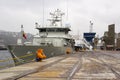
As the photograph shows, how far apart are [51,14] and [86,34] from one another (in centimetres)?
3511

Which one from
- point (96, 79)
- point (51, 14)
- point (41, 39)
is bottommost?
point (96, 79)

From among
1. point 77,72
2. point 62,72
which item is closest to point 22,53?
point 62,72

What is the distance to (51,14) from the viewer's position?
4778 cm

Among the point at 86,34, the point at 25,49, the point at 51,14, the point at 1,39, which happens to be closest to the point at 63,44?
the point at 51,14

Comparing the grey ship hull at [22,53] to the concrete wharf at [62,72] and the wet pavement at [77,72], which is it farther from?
the wet pavement at [77,72]

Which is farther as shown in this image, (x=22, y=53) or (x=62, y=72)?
(x=22, y=53)

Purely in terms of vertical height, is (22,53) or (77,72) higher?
(22,53)

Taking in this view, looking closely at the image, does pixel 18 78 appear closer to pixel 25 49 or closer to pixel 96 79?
pixel 96 79

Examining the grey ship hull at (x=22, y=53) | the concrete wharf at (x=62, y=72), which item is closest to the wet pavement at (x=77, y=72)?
the concrete wharf at (x=62, y=72)

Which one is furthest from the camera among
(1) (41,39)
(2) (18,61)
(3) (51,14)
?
(3) (51,14)

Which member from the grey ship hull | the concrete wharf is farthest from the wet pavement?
the grey ship hull

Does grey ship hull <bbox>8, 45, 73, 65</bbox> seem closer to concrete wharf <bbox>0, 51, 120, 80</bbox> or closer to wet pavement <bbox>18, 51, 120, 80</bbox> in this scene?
concrete wharf <bbox>0, 51, 120, 80</bbox>

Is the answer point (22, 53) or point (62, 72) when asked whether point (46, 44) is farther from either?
point (62, 72)

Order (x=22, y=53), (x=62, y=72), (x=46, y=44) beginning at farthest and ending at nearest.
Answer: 1. (x=46, y=44)
2. (x=22, y=53)
3. (x=62, y=72)
